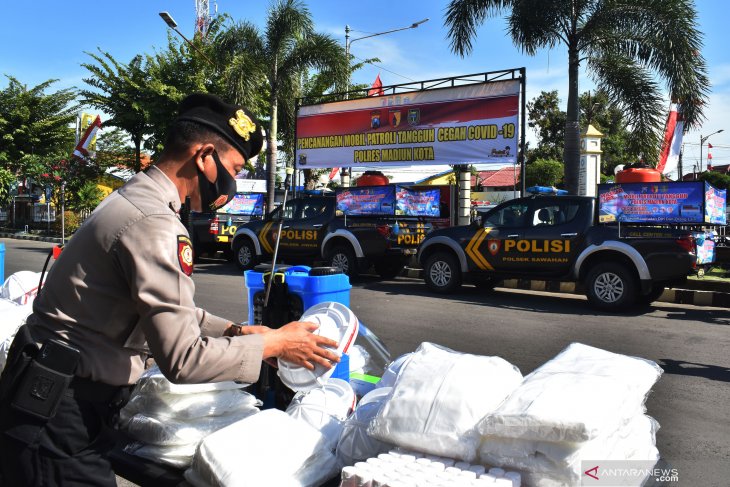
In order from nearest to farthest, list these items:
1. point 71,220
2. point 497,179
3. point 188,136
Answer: point 188,136 → point 71,220 → point 497,179

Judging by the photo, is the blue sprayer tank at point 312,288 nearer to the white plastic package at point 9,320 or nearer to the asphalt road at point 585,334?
the white plastic package at point 9,320

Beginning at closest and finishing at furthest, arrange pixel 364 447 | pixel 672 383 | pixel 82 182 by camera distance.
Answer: pixel 364 447 → pixel 672 383 → pixel 82 182

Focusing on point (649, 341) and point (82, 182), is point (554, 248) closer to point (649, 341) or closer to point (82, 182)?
point (649, 341)

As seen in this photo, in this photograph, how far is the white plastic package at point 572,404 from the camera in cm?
200

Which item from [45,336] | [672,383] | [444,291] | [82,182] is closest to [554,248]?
[444,291]

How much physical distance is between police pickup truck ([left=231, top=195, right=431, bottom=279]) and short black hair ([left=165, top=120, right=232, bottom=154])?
10.2m

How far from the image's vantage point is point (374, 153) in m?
18.5

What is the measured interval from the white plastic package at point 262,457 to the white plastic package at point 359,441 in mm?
69

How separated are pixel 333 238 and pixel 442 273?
112 inches

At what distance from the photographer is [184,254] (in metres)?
1.73

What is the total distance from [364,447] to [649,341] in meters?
5.88

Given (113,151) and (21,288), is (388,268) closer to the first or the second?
(21,288)

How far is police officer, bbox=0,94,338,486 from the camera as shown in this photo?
5.44 feet

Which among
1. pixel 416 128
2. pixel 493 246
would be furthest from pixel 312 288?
pixel 416 128
